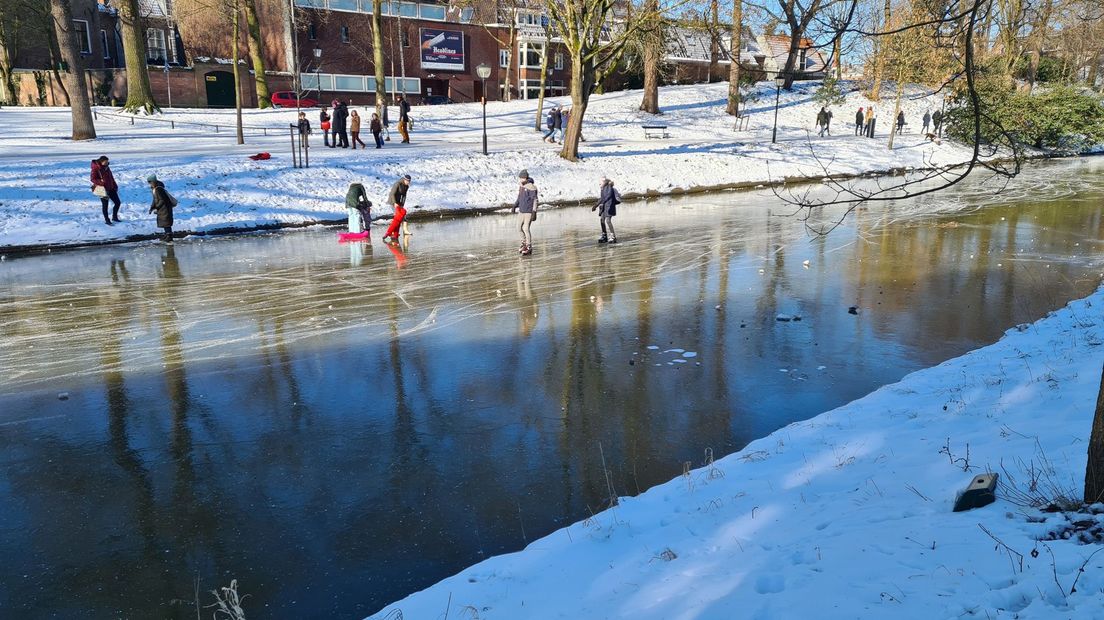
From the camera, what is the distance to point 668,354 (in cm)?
993

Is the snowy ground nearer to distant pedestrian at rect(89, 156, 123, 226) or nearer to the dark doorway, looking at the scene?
distant pedestrian at rect(89, 156, 123, 226)

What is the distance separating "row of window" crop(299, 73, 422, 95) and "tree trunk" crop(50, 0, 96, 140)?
74.1 feet

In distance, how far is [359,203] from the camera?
18.9 m

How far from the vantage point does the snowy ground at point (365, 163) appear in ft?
69.2

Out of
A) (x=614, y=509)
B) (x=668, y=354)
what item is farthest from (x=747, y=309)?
(x=614, y=509)

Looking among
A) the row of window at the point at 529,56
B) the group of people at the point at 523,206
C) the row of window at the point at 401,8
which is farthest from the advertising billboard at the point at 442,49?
the group of people at the point at 523,206

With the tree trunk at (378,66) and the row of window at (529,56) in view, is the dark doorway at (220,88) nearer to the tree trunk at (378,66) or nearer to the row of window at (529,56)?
the tree trunk at (378,66)

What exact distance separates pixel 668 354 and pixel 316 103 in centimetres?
4449

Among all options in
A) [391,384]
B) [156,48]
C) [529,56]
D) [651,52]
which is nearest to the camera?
[391,384]

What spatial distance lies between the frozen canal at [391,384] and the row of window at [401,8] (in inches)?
1476

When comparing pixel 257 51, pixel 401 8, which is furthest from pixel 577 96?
pixel 401 8

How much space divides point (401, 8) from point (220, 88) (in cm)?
1328

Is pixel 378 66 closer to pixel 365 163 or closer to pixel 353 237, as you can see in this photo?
pixel 365 163

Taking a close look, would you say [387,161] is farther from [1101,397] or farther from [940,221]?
[1101,397]
